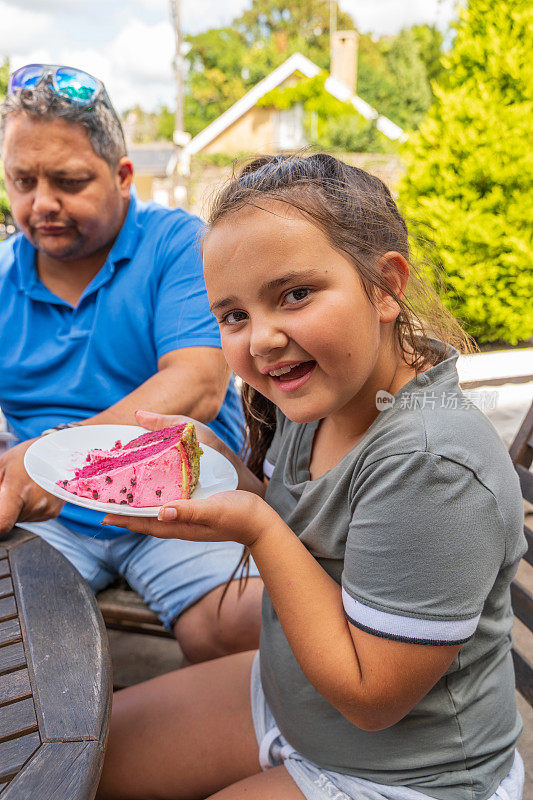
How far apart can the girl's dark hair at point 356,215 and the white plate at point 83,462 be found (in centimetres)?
54

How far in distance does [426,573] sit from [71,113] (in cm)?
203

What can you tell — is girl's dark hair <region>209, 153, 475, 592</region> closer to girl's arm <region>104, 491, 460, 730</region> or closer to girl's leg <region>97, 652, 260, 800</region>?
girl's arm <region>104, 491, 460, 730</region>

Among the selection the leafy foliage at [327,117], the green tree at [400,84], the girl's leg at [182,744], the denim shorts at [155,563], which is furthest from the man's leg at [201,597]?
the green tree at [400,84]

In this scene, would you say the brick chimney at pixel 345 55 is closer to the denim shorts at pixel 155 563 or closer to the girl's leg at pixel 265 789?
the denim shorts at pixel 155 563

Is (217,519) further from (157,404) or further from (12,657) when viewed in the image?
(157,404)

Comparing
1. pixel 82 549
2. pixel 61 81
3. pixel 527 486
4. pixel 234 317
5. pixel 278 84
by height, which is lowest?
pixel 82 549

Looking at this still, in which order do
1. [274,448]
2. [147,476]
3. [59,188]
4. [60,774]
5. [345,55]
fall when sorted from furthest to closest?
[345,55] < [59,188] < [274,448] < [147,476] < [60,774]

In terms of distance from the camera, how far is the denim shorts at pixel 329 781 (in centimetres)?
120

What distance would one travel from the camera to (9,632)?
1335 millimetres

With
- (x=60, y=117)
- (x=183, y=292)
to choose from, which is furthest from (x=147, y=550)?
(x=60, y=117)

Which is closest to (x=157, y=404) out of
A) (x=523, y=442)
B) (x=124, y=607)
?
(x=124, y=607)

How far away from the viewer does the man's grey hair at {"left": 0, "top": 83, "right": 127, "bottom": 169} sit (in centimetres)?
225

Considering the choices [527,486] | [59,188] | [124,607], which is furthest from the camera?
[59,188]

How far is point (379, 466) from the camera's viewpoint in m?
1.12
